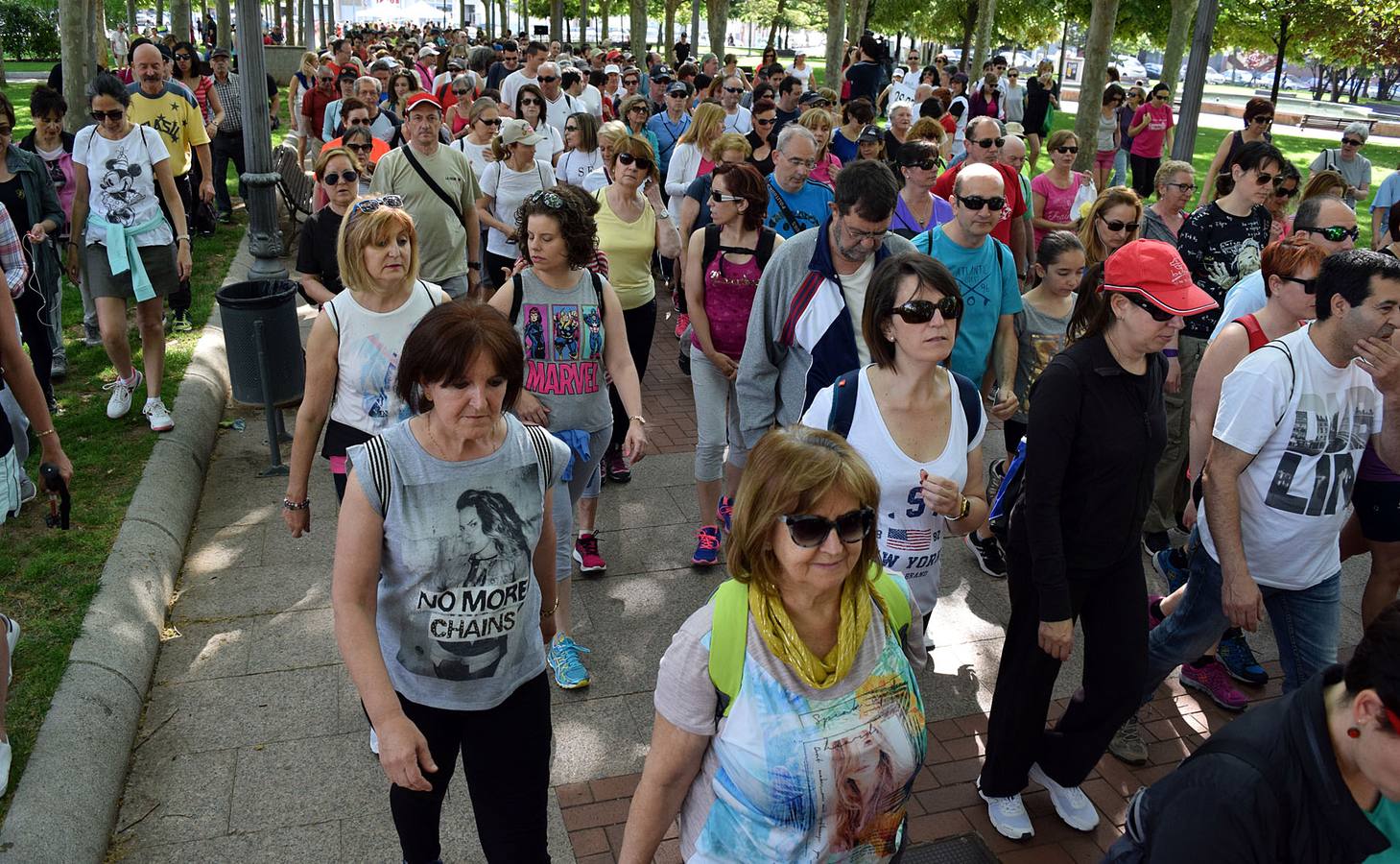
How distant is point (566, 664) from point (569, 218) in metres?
1.81

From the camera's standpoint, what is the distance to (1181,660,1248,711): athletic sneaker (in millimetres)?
4871

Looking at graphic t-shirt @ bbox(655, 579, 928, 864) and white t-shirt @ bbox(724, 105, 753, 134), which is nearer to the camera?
graphic t-shirt @ bbox(655, 579, 928, 864)

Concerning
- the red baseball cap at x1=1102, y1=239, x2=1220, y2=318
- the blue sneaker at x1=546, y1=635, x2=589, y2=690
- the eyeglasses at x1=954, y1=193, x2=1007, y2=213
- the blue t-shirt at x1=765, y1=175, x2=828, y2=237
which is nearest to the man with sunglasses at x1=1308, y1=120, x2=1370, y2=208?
the blue t-shirt at x1=765, y1=175, x2=828, y2=237

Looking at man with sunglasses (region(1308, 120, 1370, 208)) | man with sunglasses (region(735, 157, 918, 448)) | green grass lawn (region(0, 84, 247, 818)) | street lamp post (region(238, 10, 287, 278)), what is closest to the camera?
green grass lawn (region(0, 84, 247, 818))

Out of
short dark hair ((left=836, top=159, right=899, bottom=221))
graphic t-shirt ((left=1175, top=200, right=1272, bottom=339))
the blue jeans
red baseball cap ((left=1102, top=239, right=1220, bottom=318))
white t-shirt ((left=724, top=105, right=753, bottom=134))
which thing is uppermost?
white t-shirt ((left=724, top=105, right=753, bottom=134))

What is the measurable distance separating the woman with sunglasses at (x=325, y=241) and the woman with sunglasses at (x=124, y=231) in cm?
147

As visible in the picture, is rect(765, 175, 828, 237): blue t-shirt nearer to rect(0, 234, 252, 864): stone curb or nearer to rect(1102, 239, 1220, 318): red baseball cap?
rect(1102, 239, 1220, 318): red baseball cap

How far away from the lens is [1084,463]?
3586mm

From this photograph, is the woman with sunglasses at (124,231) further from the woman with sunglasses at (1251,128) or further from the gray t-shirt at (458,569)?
the woman with sunglasses at (1251,128)

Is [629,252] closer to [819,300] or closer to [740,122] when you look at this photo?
[819,300]

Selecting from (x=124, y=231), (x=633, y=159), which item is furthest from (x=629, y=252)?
(x=124, y=231)

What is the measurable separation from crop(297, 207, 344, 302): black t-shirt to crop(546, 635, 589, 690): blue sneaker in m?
2.24

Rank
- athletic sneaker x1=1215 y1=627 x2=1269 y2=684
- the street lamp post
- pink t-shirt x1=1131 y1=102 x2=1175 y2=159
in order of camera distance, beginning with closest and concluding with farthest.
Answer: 1. athletic sneaker x1=1215 y1=627 x2=1269 y2=684
2. the street lamp post
3. pink t-shirt x1=1131 y1=102 x2=1175 y2=159

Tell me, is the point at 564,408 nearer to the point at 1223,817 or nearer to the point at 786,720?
the point at 786,720
